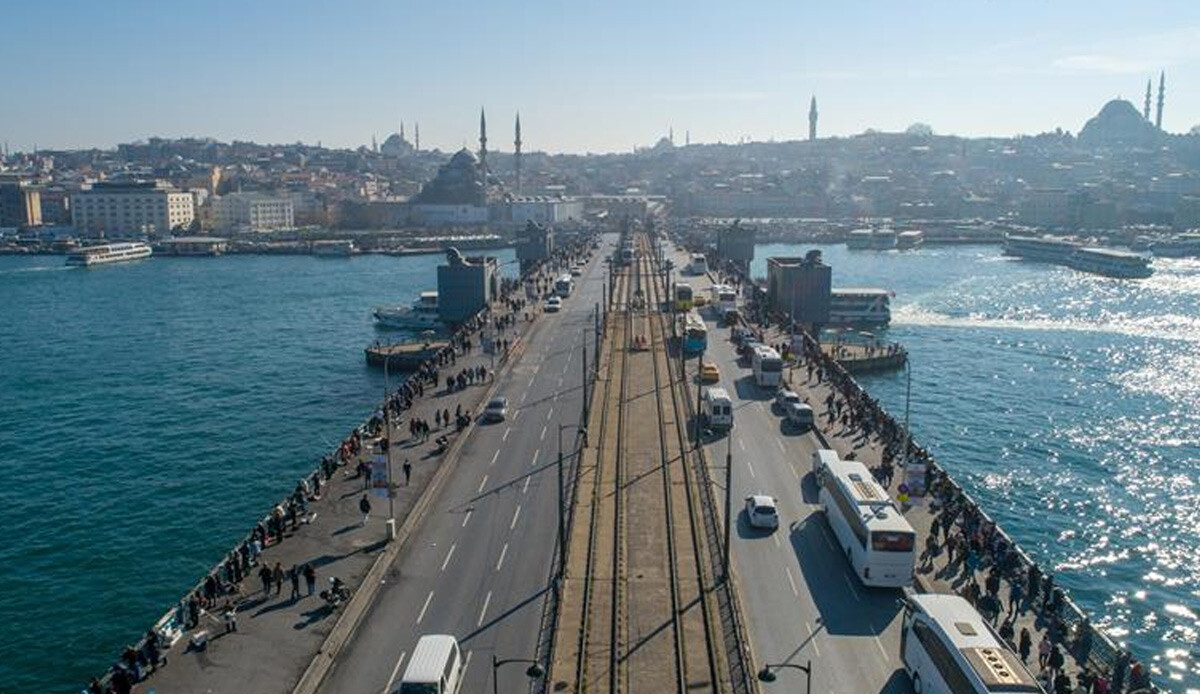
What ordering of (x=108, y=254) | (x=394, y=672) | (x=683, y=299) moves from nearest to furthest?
(x=394, y=672) < (x=683, y=299) < (x=108, y=254)

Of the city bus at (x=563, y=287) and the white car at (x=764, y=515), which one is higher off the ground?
the city bus at (x=563, y=287)

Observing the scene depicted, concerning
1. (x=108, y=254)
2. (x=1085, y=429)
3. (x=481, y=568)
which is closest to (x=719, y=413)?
(x=481, y=568)

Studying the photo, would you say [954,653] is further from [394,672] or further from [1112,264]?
[1112,264]

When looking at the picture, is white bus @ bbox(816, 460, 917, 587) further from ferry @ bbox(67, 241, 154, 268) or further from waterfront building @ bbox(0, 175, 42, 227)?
waterfront building @ bbox(0, 175, 42, 227)

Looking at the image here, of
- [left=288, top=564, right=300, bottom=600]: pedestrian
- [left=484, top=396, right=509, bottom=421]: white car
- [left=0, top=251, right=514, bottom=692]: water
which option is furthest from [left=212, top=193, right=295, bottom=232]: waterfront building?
[left=288, top=564, right=300, bottom=600]: pedestrian

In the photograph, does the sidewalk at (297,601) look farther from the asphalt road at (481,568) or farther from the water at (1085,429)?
the water at (1085,429)

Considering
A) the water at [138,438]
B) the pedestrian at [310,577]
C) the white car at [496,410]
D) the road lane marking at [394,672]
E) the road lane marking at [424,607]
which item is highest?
the white car at [496,410]

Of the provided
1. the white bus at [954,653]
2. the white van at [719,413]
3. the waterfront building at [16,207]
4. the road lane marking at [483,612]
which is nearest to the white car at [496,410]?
the white van at [719,413]
